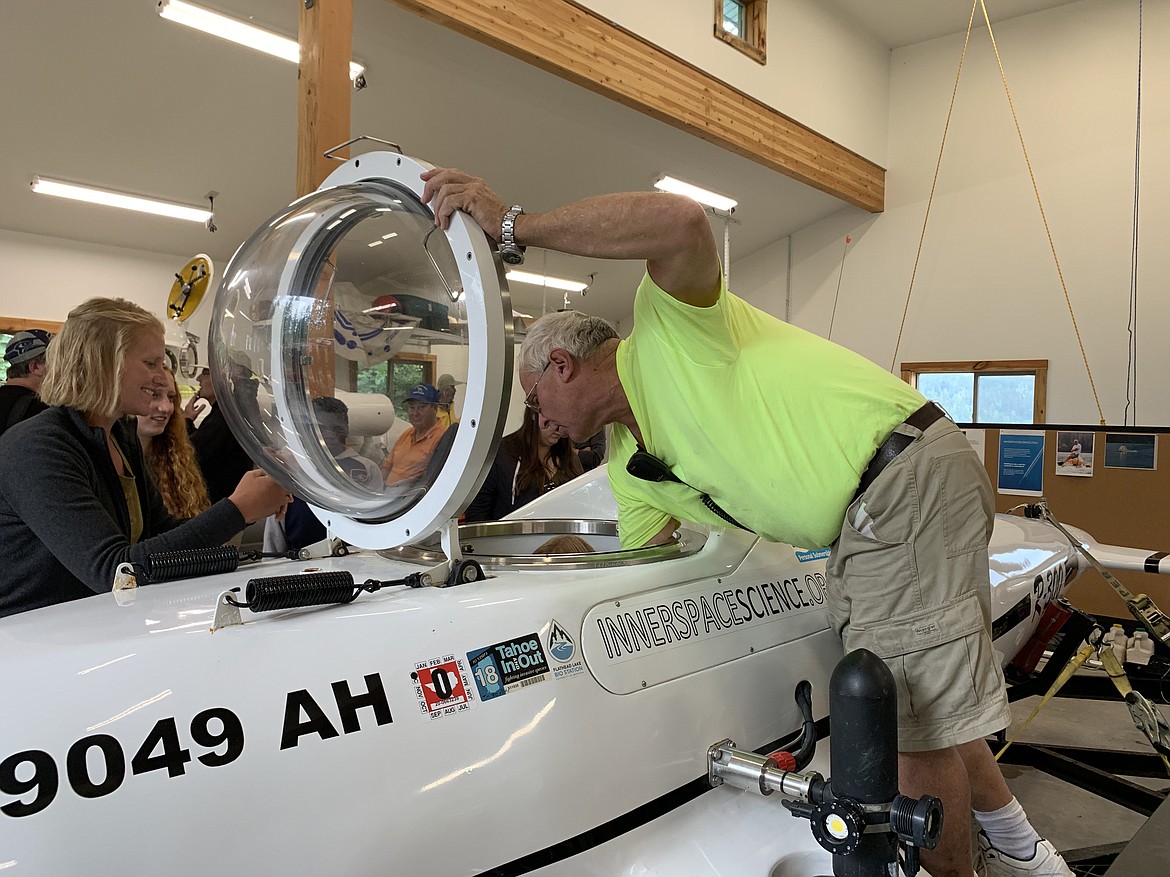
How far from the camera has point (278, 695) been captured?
1.04 meters

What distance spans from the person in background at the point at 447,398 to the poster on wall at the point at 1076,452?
5.02m

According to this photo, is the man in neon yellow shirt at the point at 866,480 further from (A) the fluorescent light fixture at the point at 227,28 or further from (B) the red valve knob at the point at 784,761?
(A) the fluorescent light fixture at the point at 227,28

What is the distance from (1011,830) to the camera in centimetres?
175

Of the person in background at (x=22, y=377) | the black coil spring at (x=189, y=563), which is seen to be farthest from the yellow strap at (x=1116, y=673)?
the person in background at (x=22, y=377)

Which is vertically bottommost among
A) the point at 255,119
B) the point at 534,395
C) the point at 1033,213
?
the point at 534,395

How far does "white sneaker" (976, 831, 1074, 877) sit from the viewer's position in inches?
69.7

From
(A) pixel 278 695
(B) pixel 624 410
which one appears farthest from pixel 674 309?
(A) pixel 278 695

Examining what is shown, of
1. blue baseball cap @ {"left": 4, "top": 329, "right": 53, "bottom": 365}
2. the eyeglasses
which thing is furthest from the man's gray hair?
blue baseball cap @ {"left": 4, "top": 329, "right": 53, "bottom": 365}

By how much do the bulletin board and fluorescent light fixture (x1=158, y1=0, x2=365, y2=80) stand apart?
540 cm

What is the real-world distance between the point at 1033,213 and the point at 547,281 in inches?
217

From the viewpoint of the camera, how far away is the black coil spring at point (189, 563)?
1.36 meters

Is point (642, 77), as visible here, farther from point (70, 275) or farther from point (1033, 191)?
point (70, 275)

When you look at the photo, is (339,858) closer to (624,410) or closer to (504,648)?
(504,648)

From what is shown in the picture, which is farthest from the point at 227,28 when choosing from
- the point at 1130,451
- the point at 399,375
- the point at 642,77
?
the point at 1130,451
